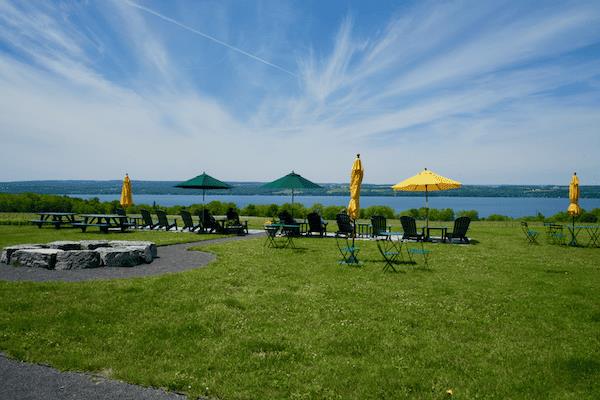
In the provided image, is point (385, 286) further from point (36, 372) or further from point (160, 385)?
point (36, 372)

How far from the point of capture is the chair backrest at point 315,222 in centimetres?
1698

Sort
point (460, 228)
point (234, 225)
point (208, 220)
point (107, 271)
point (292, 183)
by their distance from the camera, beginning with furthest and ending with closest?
point (234, 225) → point (208, 220) → point (292, 183) → point (460, 228) → point (107, 271)

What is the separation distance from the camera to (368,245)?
1482 centimetres

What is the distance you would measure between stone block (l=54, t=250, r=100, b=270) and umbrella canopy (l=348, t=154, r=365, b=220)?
297 inches

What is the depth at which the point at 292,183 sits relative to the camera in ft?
57.7

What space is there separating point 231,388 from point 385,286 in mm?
4885

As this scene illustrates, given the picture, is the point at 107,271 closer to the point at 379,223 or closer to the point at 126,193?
the point at 379,223

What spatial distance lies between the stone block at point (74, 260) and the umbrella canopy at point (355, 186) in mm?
7552

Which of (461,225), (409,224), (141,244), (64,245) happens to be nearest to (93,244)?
(64,245)

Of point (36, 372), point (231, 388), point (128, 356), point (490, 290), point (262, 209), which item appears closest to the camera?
point (231, 388)

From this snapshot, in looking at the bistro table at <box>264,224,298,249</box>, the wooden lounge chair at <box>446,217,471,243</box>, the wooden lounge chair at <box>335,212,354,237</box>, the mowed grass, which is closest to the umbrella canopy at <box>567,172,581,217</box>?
the wooden lounge chair at <box>446,217,471,243</box>

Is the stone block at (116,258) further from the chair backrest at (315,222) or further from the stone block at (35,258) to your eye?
the chair backrest at (315,222)

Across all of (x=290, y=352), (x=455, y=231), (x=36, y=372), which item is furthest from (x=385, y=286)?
(x=455, y=231)

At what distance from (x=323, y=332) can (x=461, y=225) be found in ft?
38.4
